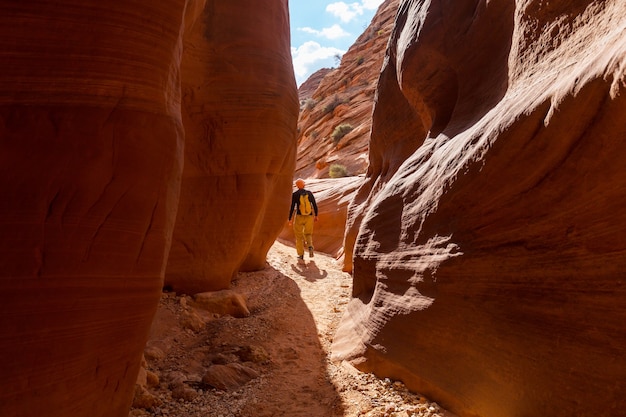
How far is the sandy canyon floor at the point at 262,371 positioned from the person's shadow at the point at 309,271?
233 cm

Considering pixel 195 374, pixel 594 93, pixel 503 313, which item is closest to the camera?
pixel 594 93

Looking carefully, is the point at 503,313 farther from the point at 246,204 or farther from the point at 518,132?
the point at 246,204

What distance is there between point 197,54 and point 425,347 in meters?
5.61

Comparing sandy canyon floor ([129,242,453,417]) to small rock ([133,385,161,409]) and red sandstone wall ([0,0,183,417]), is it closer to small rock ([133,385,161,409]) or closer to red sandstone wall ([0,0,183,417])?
small rock ([133,385,161,409])

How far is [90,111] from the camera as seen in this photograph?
244 centimetres

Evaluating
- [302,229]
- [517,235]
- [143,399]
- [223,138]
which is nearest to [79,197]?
[143,399]

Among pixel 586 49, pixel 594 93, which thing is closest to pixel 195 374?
pixel 594 93

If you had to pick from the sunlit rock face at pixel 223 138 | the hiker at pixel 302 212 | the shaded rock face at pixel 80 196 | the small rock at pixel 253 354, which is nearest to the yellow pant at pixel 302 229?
the hiker at pixel 302 212

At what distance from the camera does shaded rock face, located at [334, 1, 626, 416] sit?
6.84 ft

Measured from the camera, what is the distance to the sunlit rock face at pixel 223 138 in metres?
6.15

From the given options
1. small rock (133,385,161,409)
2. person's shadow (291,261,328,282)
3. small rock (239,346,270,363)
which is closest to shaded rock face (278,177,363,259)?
person's shadow (291,261,328,282)

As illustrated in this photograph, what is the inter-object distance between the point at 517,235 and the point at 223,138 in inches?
197

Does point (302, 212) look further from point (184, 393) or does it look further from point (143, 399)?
point (143, 399)

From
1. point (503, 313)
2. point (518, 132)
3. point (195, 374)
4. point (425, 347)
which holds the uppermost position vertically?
point (518, 132)
